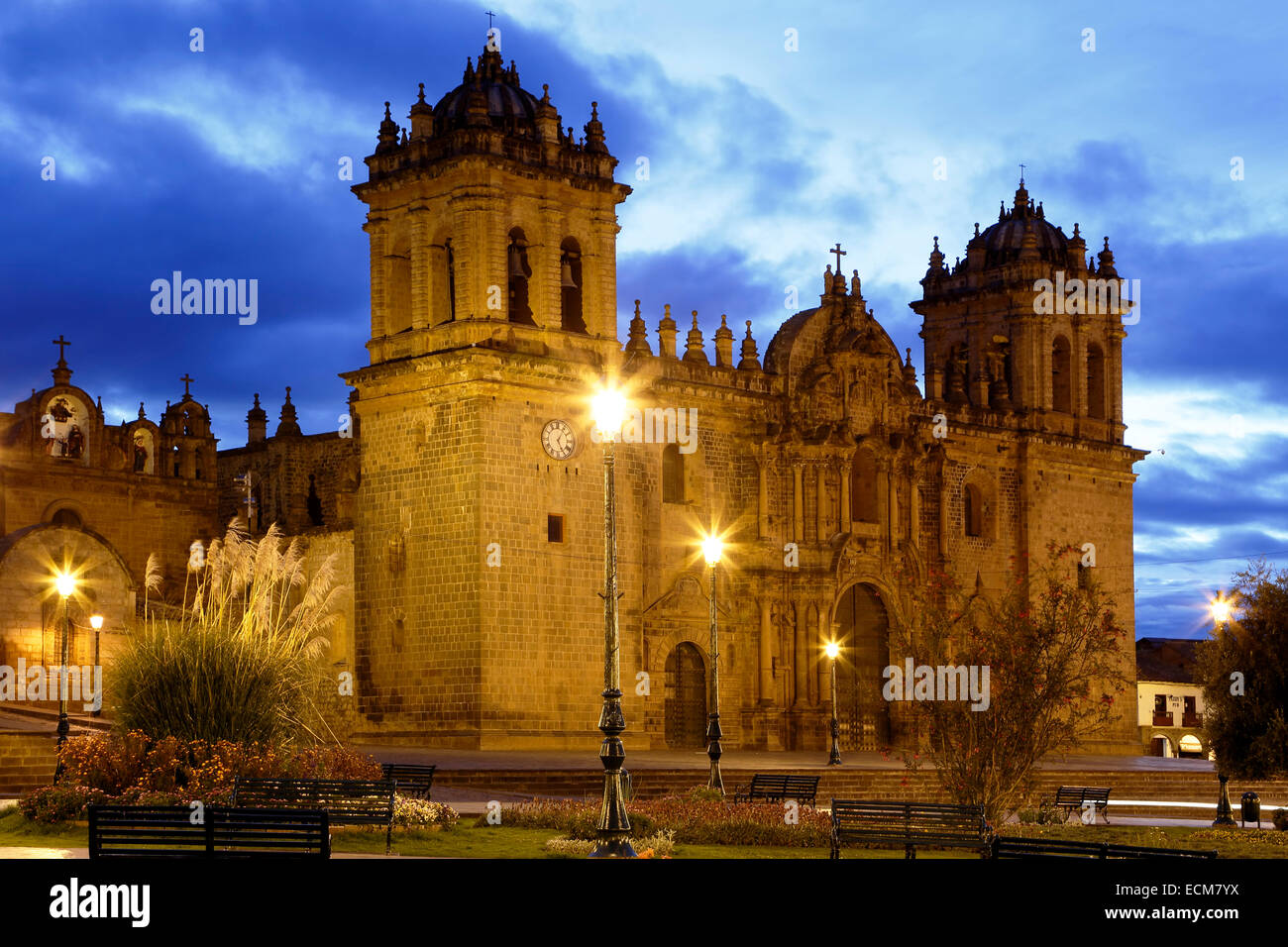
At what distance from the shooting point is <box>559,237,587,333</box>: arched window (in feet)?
133

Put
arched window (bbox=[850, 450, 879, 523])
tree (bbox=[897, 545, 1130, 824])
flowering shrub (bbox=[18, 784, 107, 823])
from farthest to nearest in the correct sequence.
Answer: arched window (bbox=[850, 450, 879, 523]) < tree (bbox=[897, 545, 1130, 824]) < flowering shrub (bbox=[18, 784, 107, 823])

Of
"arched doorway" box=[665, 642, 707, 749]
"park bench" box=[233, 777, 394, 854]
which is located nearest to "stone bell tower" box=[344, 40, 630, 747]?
"arched doorway" box=[665, 642, 707, 749]

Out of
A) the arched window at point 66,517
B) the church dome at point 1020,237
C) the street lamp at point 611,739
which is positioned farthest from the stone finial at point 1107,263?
the street lamp at point 611,739

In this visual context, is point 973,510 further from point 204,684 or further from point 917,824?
point 204,684

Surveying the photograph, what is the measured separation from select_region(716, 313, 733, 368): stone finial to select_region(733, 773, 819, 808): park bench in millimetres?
17498

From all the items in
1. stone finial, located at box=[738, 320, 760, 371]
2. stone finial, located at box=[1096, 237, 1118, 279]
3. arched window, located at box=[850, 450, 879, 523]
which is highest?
stone finial, located at box=[1096, 237, 1118, 279]

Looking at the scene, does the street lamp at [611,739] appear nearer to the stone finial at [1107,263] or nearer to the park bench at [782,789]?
the park bench at [782,789]

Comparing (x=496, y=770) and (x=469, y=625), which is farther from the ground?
(x=469, y=625)

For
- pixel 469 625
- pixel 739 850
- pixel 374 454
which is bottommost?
pixel 739 850

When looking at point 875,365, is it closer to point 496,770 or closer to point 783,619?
point 783,619

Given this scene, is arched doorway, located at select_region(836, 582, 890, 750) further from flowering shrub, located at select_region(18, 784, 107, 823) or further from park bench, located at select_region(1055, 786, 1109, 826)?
flowering shrub, located at select_region(18, 784, 107, 823)

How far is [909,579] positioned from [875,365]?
5.37 metres
